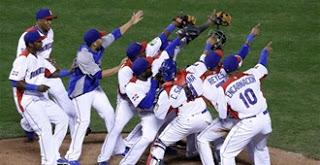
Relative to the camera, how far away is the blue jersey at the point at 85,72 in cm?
1148

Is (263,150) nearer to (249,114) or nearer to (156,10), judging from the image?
(249,114)

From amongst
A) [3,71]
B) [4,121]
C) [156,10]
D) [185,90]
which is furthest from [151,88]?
[156,10]

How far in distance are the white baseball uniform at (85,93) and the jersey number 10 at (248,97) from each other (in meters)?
2.08

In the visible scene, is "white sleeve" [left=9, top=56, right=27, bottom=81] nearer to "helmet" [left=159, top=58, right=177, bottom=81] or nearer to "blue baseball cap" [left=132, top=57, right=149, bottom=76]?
"blue baseball cap" [left=132, top=57, right=149, bottom=76]

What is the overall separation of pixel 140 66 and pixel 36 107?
1.46m

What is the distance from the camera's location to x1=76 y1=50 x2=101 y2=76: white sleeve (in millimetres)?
11445

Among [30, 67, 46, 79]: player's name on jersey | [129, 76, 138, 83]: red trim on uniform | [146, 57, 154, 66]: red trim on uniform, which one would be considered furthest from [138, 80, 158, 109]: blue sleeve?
[30, 67, 46, 79]: player's name on jersey

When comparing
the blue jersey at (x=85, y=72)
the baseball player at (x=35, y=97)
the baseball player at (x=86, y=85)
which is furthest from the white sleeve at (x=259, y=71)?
the baseball player at (x=35, y=97)

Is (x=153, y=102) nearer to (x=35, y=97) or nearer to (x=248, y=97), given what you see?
(x=248, y=97)

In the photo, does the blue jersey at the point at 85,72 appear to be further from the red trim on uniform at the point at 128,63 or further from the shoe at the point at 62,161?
the shoe at the point at 62,161

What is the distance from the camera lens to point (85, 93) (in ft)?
38.1

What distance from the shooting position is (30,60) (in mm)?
11117

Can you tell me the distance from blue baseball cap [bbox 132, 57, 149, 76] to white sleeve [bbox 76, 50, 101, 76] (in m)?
0.61

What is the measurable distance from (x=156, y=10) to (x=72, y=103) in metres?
6.45
